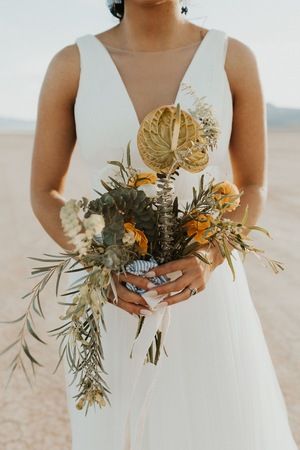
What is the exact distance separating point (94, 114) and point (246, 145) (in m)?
0.55

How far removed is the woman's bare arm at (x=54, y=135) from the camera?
2055mm

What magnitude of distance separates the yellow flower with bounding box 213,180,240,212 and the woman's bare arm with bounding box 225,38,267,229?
1.40ft

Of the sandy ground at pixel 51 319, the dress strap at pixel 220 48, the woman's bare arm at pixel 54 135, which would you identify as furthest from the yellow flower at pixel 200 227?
the sandy ground at pixel 51 319

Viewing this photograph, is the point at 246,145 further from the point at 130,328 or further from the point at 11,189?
the point at 11,189

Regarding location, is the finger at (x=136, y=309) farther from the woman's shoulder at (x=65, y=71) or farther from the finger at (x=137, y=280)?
the woman's shoulder at (x=65, y=71)

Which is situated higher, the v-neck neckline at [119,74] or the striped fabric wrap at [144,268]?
the v-neck neckline at [119,74]

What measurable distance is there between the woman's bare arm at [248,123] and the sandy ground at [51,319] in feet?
6.35

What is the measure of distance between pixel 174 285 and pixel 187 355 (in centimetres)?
48

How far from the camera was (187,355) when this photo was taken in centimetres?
196

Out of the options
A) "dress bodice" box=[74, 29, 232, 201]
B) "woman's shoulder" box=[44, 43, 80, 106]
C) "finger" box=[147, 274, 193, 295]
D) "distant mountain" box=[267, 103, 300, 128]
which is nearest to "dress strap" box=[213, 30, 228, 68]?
"dress bodice" box=[74, 29, 232, 201]

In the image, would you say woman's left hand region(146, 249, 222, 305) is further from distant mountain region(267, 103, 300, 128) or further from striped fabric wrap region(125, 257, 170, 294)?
distant mountain region(267, 103, 300, 128)

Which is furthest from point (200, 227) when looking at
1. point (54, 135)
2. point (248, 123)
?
point (54, 135)

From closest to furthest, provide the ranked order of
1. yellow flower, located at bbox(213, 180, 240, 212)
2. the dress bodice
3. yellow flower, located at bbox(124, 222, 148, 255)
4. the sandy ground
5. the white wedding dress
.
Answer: yellow flower, located at bbox(124, 222, 148, 255)
yellow flower, located at bbox(213, 180, 240, 212)
the white wedding dress
the dress bodice
the sandy ground

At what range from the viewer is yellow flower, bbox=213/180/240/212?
1554 mm
